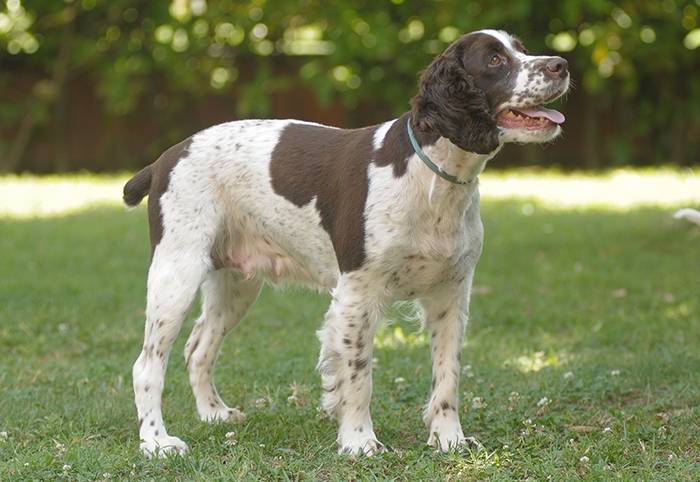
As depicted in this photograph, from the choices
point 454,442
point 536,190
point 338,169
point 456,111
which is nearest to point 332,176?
point 338,169

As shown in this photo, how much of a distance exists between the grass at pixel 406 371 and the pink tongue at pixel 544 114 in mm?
1274

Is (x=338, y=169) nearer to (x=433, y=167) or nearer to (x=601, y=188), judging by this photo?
(x=433, y=167)

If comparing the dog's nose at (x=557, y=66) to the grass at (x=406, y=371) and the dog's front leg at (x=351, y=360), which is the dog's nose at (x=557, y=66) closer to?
the dog's front leg at (x=351, y=360)

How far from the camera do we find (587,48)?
1402cm

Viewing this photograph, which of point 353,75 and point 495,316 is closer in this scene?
point 495,316

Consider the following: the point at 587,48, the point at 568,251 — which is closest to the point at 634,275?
the point at 568,251

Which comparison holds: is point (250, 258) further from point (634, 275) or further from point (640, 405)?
point (634, 275)

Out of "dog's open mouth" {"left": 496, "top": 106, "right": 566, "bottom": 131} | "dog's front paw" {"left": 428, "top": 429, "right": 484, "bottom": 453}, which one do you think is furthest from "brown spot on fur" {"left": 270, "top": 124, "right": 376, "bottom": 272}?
"dog's front paw" {"left": 428, "top": 429, "right": 484, "bottom": 453}

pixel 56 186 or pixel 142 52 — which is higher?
pixel 142 52

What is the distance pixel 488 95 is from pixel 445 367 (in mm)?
1173

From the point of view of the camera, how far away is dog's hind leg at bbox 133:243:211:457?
12.9 feet

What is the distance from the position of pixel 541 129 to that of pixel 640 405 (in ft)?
5.08

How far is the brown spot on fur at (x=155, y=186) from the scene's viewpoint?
4094mm

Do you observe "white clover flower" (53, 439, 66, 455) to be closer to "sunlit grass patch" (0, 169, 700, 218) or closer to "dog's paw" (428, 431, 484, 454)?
"dog's paw" (428, 431, 484, 454)
